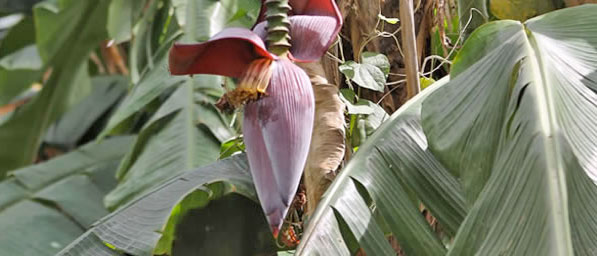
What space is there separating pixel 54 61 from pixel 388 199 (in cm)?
183

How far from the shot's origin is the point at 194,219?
1132 millimetres

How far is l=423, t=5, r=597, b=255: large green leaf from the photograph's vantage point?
0.73m

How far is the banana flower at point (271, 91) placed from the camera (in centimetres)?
76

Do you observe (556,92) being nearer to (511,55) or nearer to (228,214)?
(511,55)

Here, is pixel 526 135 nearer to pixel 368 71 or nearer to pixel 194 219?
pixel 368 71

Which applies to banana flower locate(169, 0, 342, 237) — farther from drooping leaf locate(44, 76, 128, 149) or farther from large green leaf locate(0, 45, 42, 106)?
drooping leaf locate(44, 76, 128, 149)

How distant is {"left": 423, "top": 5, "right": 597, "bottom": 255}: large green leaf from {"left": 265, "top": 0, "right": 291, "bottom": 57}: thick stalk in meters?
0.17

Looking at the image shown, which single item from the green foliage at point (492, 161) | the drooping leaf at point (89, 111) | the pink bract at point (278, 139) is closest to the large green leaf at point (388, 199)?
the green foliage at point (492, 161)

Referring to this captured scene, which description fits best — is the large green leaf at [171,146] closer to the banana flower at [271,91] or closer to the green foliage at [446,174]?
the green foliage at [446,174]

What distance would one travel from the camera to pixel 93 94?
3309 mm

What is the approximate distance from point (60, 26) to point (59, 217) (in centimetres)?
79

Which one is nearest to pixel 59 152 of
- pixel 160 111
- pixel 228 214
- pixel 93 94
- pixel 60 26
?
pixel 93 94

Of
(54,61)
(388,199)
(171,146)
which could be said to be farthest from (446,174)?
(54,61)

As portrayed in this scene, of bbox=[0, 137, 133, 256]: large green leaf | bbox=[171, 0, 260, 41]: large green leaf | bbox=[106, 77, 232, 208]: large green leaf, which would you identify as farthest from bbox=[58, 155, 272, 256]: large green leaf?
bbox=[0, 137, 133, 256]: large green leaf
